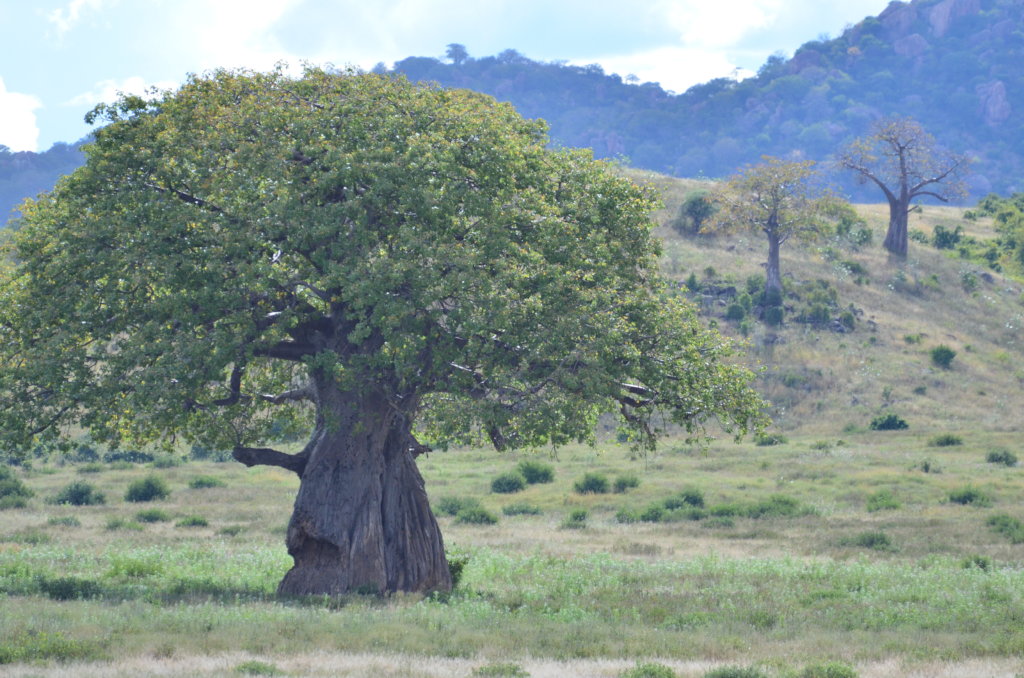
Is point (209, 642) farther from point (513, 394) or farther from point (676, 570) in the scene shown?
point (676, 570)

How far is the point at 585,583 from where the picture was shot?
24312mm

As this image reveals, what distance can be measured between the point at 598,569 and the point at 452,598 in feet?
19.5

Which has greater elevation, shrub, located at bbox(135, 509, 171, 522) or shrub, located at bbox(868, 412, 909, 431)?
shrub, located at bbox(868, 412, 909, 431)

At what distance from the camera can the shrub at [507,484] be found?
48.5 metres

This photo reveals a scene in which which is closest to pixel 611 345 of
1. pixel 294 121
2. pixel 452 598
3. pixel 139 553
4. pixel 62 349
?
pixel 452 598

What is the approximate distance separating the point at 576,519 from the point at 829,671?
2577 centimetres

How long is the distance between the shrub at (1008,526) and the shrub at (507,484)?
1958 cm

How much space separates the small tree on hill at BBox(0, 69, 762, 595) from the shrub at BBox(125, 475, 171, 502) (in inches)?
956

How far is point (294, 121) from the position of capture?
21.8 meters

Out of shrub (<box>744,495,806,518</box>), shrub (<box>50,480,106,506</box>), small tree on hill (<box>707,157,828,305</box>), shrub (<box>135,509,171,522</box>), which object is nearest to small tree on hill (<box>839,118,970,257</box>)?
small tree on hill (<box>707,157,828,305</box>)

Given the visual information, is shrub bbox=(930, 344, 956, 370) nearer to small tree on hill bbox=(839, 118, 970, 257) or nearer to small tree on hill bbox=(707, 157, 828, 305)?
small tree on hill bbox=(707, 157, 828, 305)

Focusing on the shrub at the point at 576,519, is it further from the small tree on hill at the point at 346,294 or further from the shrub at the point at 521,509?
the small tree on hill at the point at 346,294

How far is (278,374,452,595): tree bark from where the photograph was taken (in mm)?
22906

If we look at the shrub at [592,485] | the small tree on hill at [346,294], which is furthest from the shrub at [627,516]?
the small tree on hill at [346,294]
